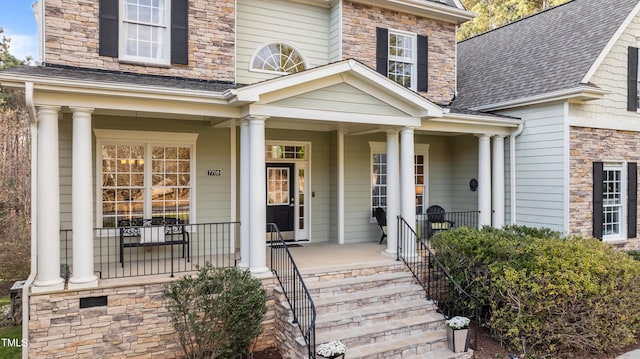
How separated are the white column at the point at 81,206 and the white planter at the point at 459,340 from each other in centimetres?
539

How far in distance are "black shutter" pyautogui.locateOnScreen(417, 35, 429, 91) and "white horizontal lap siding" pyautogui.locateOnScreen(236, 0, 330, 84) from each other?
2517 mm

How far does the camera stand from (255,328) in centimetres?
625

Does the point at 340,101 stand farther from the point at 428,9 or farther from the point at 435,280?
the point at 428,9

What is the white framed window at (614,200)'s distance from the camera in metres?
10.5

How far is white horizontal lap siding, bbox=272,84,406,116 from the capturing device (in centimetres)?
747

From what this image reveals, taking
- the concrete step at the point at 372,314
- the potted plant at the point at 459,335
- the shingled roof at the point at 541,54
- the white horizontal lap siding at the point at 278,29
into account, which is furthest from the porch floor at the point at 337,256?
the shingled roof at the point at 541,54

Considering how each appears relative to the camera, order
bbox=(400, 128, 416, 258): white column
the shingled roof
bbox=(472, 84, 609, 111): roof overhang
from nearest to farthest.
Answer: bbox=(400, 128, 416, 258): white column < bbox=(472, 84, 609, 111): roof overhang < the shingled roof

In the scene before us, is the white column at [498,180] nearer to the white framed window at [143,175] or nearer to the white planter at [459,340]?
the white planter at [459,340]

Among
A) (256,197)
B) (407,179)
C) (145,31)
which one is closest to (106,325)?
(256,197)

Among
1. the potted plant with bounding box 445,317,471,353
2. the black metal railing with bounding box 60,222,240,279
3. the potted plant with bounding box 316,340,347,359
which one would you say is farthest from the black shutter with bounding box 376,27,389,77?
the potted plant with bounding box 316,340,347,359

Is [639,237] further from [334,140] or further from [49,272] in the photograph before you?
[49,272]

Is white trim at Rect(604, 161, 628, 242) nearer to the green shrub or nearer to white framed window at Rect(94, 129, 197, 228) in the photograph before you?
the green shrub

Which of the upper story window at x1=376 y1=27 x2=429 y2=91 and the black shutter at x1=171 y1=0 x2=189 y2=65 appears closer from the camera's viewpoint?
the black shutter at x1=171 y1=0 x2=189 y2=65

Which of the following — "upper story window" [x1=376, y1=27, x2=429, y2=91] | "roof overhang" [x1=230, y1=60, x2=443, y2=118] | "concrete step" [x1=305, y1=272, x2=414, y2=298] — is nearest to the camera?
"roof overhang" [x1=230, y1=60, x2=443, y2=118]
